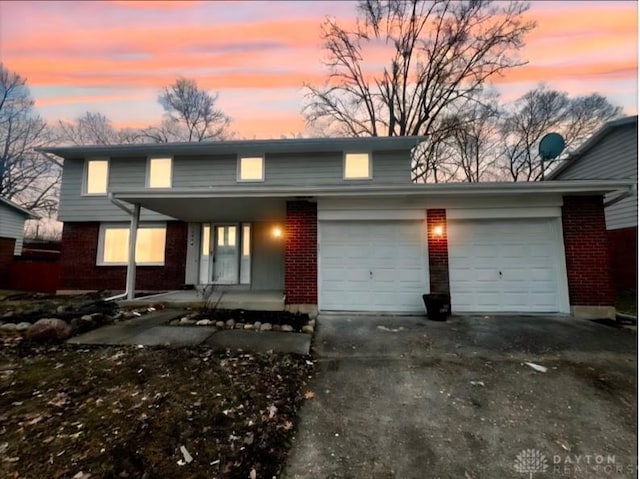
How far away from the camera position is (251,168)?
10008 millimetres

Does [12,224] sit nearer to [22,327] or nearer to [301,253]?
[22,327]

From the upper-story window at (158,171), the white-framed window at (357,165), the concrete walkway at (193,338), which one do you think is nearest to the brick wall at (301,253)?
the concrete walkway at (193,338)

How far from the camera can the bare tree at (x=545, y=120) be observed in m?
16.3

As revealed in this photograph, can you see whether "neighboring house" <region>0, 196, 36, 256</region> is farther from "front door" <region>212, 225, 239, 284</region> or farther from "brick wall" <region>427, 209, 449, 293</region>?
"brick wall" <region>427, 209, 449, 293</region>

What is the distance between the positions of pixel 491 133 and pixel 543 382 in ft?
61.1

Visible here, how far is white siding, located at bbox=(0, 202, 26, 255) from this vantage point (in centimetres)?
1362

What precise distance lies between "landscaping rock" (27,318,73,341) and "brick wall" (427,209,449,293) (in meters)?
7.27

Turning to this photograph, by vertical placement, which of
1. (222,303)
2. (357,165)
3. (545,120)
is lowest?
(222,303)

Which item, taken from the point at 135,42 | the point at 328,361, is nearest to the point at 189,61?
the point at 135,42

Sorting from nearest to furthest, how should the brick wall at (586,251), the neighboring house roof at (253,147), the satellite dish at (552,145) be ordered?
the brick wall at (586,251), the satellite dish at (552,145), the neighboring house roof at (253,147)
